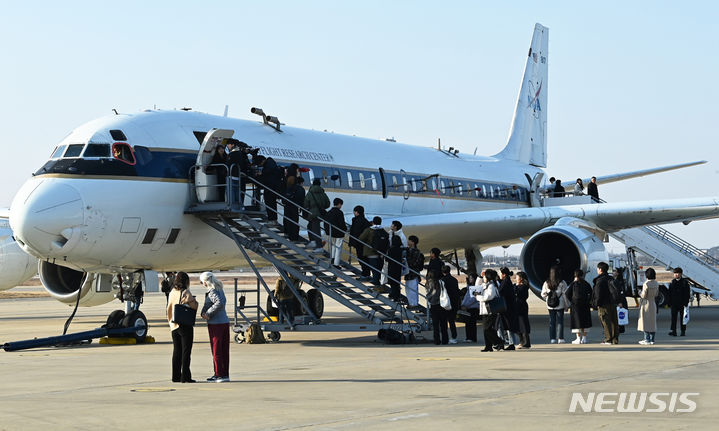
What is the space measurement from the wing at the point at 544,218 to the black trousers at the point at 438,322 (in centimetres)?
475

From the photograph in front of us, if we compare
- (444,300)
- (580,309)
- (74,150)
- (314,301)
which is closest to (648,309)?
(580,309)

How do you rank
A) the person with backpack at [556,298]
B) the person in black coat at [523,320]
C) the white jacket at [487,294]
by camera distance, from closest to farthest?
1. the white jacket at [487,294]
2. the person in black coat at [523,320]
3. the person with backpack at [556,298]

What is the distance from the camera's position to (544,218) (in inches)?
897

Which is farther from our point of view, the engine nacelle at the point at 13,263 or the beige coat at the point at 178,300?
the engine nacelle at the point at 13,263

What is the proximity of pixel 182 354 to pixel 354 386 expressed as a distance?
218cm

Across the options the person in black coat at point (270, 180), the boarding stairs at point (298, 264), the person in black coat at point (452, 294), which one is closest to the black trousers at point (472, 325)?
the person in black coat at point (452, 294)

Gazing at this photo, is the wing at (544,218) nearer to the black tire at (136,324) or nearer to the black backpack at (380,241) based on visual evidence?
the black backpack at (380,241)

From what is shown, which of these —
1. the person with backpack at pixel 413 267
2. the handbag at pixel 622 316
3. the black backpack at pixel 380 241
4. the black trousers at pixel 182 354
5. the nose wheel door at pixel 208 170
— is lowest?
the black trousers at pixel 182 354

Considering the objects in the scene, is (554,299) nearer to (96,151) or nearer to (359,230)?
(359,230)

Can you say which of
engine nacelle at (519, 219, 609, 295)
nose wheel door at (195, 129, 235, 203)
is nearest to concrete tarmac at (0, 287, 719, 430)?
nose wheel door at (195, 129, 235, 203)

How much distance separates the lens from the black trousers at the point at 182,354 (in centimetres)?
1180

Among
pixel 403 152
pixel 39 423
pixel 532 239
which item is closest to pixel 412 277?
pixel 532 239

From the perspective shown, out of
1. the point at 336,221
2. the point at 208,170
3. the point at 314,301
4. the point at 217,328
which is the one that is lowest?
the point at 217,328

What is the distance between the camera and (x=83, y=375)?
42.3 feet
